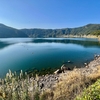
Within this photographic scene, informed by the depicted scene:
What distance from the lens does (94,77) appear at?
35.7 ft

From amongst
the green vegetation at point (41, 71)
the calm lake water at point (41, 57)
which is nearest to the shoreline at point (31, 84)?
the green vegetation at point (41, 71)

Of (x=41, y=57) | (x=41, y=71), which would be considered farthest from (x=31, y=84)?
(x=41, y=57)

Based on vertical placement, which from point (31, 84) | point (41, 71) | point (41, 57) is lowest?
point (41, 71)

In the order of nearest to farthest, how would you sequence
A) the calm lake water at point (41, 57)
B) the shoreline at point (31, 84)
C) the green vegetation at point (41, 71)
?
1. the shoreline at point (31, 84)
2. the green vegetation at point (41, 71)
3. the calm lake water at point (41, 57)

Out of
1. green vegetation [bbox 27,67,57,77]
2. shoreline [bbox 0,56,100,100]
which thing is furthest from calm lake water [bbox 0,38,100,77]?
shoreline [bbox 0,56,100,100]

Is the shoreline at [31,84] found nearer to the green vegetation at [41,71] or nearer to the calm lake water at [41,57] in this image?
the green vegetation at [41,71]

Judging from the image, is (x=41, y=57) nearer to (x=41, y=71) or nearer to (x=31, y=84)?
(x=41, y=71)

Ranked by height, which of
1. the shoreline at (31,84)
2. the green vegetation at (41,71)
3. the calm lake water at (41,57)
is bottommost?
the green vegetation at (41,71)

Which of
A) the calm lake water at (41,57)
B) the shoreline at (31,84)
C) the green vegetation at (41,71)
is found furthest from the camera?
the calm lake water at (41,57)

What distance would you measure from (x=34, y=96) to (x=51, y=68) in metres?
17.2

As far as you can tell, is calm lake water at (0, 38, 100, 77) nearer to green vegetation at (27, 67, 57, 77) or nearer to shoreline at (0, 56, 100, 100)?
green vegetation at (27, 67, 57, 77)

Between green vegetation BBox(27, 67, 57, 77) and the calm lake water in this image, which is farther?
the calm lake water

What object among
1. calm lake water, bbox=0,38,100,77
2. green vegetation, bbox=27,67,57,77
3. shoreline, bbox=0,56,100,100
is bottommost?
green vegetation, bbox=27,67,57,77

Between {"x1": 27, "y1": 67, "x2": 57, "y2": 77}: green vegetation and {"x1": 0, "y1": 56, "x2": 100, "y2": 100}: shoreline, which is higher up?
{"x1": 0, "y1": 56, "x2": 100, "y2": 100}: shoreline
